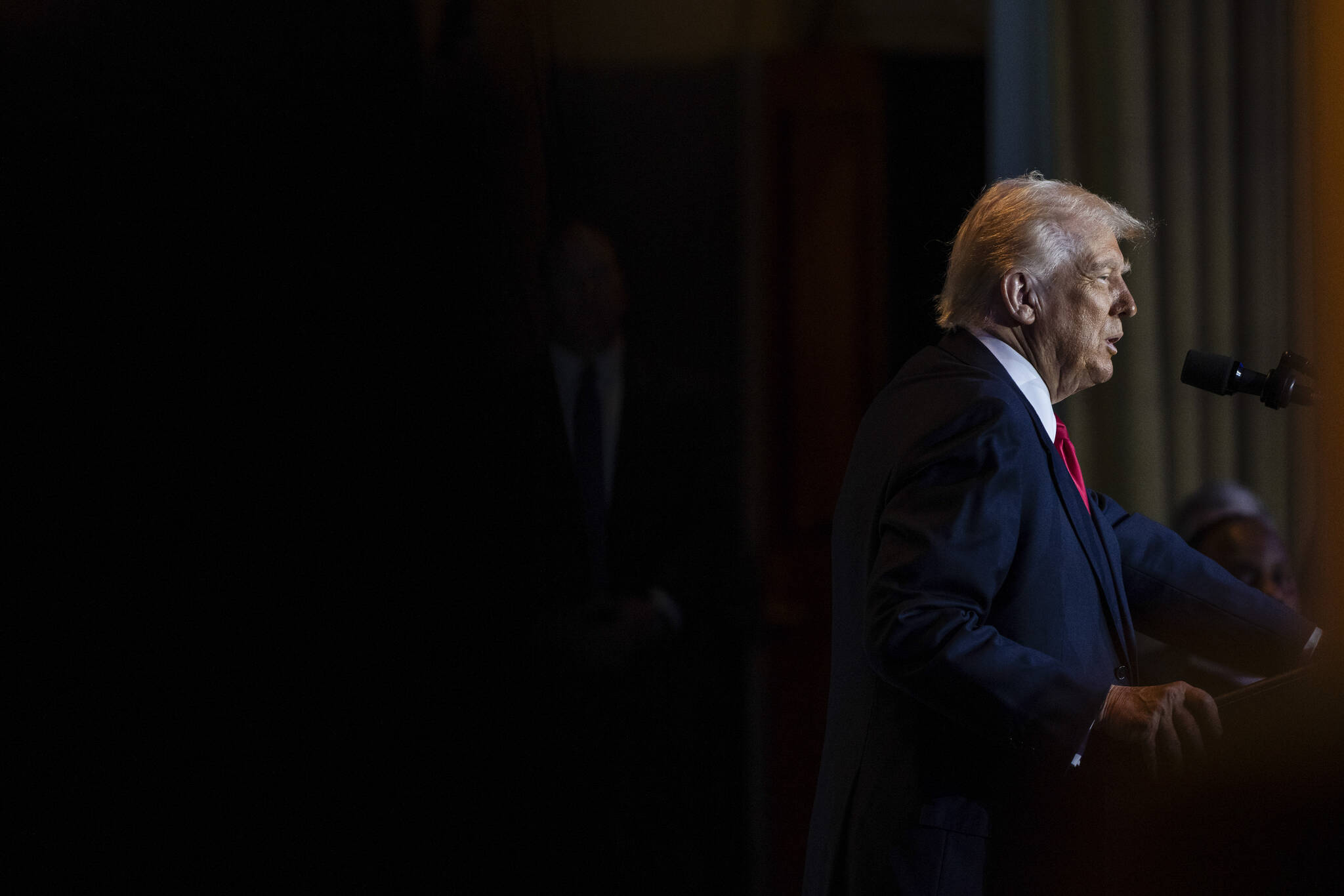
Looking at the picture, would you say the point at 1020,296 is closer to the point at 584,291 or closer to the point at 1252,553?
the point at 584,291

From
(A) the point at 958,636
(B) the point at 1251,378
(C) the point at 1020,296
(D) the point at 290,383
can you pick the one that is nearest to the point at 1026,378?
(C) the point at 1020,296

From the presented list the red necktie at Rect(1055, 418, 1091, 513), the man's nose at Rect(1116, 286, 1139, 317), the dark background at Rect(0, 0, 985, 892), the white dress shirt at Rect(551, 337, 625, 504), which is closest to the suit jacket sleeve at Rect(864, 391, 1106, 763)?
the red necktie at Rect(1055, 418, 1091, 513)

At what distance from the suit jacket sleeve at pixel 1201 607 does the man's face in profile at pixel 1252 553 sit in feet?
2.54

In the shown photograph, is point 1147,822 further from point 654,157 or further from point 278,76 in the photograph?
point 654,157

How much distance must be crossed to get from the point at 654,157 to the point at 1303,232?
143cm

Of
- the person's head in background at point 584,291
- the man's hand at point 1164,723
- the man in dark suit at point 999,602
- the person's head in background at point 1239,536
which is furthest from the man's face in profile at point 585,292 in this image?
the man's hand at point 1164,723

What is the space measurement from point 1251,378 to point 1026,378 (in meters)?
0.21

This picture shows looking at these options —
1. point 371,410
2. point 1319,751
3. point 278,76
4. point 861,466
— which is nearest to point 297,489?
point 371,410

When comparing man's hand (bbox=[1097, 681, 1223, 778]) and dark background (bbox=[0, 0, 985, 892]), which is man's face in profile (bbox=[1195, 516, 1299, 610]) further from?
man's hand (bbox=[1097, 681, 1223, 778])

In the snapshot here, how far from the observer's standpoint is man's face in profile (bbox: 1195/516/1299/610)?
6.44 feet

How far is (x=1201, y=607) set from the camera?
48.3 inches

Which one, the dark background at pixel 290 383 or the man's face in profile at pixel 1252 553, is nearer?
the dark background at pixel 290 383

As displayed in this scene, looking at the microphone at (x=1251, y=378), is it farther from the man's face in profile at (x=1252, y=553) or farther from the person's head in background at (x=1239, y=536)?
the man's face in profile at (x=1252, y=553)

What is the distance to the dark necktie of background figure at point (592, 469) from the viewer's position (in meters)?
1.97
